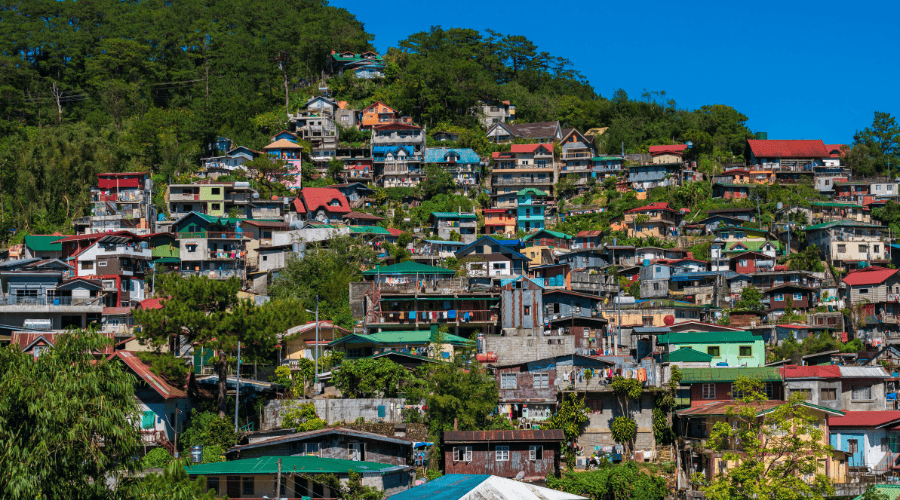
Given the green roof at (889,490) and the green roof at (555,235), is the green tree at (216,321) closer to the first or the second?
the green roof at (889,490)

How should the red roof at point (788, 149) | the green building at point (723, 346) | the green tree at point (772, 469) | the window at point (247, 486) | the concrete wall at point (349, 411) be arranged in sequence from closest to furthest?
the green tree at point (772, 469) < the window at point (247, 486) < the concrete wall at point (349, 411) < the green building at point (723, 346) < the red roof at point (788, 149)

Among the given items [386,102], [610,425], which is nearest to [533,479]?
[610,425]

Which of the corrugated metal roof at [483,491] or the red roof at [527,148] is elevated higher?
the red roof at [527,148]

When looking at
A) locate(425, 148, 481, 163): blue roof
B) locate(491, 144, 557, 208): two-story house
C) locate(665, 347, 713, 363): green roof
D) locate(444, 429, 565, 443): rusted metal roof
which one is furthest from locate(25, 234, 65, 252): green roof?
locate(665, 347, 713, 363): green roof

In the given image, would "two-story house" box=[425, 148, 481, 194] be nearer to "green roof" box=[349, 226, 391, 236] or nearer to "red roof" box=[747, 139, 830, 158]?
"green roof" box=[349, 226, 391, 236]

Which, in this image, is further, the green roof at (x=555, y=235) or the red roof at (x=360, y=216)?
the red roof at (x=360, y=216)

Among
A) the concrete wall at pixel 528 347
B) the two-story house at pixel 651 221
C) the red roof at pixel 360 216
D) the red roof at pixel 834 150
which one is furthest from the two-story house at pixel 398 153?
the concrete wall at pixel 528 347

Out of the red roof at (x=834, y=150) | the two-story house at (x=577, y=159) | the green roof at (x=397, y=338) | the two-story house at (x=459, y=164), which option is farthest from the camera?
the red roof at (x=834, y=150)

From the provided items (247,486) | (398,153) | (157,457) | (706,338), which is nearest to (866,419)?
(706,338)
